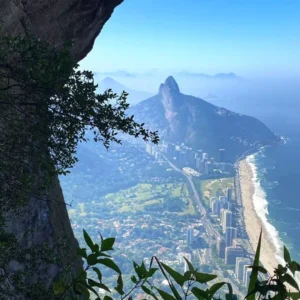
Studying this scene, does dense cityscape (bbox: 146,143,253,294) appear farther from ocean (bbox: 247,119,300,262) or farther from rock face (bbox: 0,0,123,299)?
rock face (bbox: 0,0,123,299)

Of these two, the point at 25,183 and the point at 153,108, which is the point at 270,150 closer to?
the point at 153,108

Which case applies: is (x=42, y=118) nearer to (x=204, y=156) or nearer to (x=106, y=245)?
(x=106, y=245)

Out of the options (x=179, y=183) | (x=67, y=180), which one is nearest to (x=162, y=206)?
(x=179, y=183)

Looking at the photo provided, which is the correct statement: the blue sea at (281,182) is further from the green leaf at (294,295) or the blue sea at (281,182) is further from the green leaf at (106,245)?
the green leaf at (294,295)

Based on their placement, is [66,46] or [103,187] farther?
[103,187]

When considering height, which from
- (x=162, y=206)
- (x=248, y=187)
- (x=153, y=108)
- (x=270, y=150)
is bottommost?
(x=162, y=206)

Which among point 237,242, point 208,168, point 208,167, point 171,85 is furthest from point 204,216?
point 171,85

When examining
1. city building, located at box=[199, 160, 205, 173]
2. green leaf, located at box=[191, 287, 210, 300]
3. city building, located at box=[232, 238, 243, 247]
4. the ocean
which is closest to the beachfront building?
city building, located at box=[199, 160, 205, 173]
